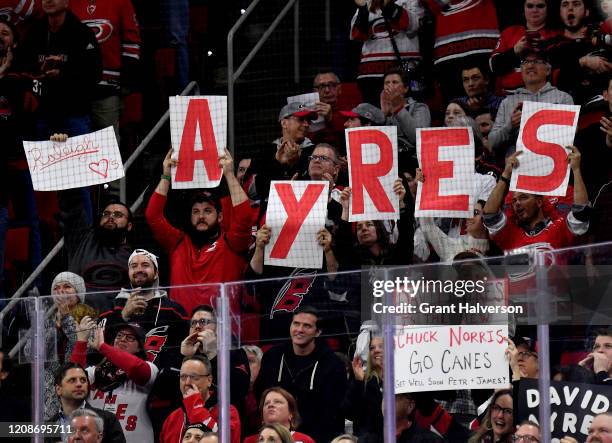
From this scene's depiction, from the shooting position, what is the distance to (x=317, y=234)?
8.06m

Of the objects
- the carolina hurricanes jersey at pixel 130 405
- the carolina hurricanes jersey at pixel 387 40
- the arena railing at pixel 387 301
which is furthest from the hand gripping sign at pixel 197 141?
the carolina hurricanes jersey at pixel 130 405

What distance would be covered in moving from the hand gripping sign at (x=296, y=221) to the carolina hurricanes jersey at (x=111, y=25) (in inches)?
87.7

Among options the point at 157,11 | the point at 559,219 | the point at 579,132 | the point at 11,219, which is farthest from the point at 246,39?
the point at 559,219

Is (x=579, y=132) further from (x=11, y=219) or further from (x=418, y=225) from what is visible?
(x=11, y=219)

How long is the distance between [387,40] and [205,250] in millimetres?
2058

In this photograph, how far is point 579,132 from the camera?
8430mm

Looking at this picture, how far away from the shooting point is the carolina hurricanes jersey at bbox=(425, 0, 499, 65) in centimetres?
938

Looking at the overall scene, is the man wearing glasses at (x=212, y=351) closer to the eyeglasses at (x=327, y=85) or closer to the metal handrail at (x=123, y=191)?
the metal handrail at (x=123, y=191)

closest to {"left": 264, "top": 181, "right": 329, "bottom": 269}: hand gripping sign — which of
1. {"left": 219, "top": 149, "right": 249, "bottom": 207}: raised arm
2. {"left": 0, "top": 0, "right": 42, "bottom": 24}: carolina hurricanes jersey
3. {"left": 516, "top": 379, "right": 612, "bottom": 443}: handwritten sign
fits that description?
{"left": 219, "top": 149, "right": 249, "bottom": 207}: raised arm

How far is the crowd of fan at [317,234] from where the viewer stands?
6328mm

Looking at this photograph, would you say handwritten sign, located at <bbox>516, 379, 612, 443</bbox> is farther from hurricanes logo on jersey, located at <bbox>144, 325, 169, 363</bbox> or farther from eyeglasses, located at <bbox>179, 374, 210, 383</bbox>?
hurricanes logo on jersey, located at <bbox>144, 325, 169, 363</bbox>

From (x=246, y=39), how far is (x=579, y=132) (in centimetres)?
326

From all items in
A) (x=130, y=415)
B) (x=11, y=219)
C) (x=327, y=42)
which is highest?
(x=327, y=42)

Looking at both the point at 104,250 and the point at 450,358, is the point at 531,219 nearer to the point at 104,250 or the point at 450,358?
the point at 450,358
